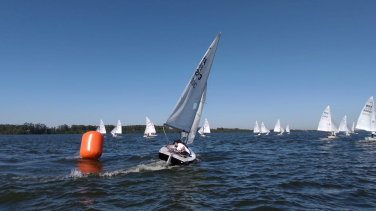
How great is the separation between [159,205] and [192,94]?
10.2m

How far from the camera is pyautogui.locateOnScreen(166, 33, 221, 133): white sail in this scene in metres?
17.3

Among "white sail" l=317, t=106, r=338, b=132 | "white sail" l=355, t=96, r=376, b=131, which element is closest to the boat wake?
"white sail" l=355, t=96, r=376, b=131

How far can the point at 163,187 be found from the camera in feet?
38.0

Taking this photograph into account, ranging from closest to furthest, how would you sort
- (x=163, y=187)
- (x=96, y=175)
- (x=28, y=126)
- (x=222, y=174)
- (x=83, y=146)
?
(x=163, y=187) → (x=96, y=175) → (x=222, y=174) → (x=83, y=146) → (x=28, y=126)

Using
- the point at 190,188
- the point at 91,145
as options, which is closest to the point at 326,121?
the point at 91,145

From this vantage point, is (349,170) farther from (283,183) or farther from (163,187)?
(163,187)

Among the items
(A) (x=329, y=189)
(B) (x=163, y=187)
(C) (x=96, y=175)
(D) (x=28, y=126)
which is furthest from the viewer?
(D) (x=28, y=126)

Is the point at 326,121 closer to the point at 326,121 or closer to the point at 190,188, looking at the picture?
the point at 326,121

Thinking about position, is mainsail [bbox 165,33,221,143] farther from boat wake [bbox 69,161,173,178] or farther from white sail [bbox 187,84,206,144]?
boat wake [bbox 69,161,173,178]

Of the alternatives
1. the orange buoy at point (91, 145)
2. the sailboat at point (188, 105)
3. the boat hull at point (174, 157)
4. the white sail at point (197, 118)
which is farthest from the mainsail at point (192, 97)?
the orange buoy at point (91, 145)

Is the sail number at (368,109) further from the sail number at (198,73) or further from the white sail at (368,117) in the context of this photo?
the sail number at (198,73)

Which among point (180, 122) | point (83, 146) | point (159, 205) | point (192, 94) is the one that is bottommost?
point (159, 205)

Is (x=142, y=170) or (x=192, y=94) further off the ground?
(x=192, y=94)

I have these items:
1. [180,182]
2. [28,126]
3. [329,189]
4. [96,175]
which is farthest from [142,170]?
[28,126]
